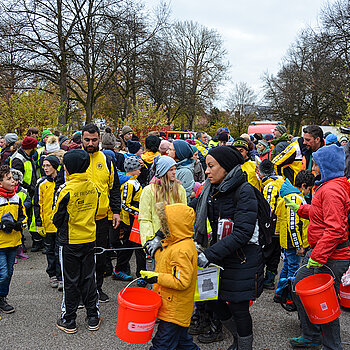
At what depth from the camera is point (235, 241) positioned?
2984 mm

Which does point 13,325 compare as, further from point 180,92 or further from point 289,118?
point 289,118

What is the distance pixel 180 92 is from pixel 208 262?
3464 cm

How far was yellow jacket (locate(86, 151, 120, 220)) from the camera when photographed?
456 centimetres

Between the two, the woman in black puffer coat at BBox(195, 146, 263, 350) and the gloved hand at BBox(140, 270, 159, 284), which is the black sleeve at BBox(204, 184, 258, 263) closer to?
the woman in black puffer coat at BBox(195, 146, 263, 350)

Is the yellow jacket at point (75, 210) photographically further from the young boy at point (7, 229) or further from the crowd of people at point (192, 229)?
the young boy at point (7, 229)

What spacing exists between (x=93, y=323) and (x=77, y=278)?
0.56 meters

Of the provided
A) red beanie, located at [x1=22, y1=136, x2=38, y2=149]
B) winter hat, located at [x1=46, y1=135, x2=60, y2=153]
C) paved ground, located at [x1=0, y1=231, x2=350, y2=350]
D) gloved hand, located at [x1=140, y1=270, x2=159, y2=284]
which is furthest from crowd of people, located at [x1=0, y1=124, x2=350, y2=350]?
red beanie, located at [x1=22, y1=136, x2=38, y2=149]

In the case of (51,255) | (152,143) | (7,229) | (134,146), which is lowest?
(51,255)

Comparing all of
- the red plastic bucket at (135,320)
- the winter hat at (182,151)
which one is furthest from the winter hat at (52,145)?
the red plastic bucket at (135,320)

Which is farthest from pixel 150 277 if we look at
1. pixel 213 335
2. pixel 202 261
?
pixel 213 335

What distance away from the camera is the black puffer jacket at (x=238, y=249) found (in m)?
2.99

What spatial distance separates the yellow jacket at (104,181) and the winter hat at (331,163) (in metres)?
2.61

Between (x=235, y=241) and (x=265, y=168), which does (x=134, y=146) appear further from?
(x=235, y=241)

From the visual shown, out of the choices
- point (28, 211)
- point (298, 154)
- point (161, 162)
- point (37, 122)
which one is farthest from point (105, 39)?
point (161, 162)
